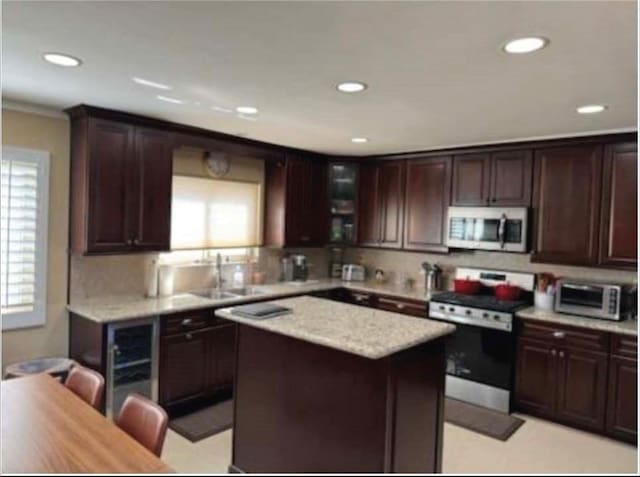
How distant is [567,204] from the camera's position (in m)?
3.96

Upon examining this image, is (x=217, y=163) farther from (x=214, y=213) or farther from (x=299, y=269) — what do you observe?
(x=299, y=269)

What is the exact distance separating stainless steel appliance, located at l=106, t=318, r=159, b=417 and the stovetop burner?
101 inches

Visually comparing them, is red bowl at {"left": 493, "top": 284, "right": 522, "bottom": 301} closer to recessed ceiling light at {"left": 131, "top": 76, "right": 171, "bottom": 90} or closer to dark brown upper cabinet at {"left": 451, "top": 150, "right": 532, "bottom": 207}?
dark brown upper cabinet at {"left": 451, "top": 150, "right": 532, "bottom": 207}

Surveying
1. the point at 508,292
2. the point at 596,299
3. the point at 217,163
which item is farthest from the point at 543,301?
the point at 217,163

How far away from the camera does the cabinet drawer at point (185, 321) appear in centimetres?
355

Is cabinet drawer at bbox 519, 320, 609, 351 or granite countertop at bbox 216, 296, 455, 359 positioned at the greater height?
granite countertop at bbox 216, 296, 455, 359

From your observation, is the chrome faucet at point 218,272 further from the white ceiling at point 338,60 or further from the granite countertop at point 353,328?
the granite countertop at point 353,328

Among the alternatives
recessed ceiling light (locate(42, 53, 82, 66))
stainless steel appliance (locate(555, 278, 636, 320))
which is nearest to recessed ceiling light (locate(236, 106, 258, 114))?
recessed ceiling light (locate(42, 53, 82, 66))

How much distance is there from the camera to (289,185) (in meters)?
5.01

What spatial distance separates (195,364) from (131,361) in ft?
1.69

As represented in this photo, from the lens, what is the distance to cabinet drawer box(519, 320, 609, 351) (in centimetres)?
353

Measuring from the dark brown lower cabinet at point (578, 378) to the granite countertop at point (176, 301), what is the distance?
3.59 ft

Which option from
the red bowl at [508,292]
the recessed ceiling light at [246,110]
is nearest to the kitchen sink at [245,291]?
the recessed ceiling light at [246,110]

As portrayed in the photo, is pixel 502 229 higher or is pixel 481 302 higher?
pixel 502 229
